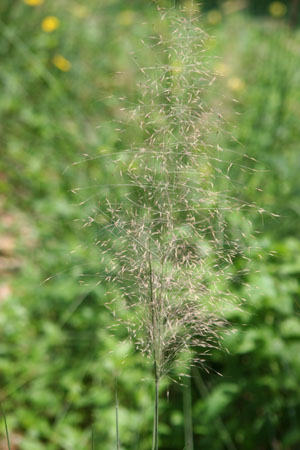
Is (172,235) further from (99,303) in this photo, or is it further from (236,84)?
(236,84)

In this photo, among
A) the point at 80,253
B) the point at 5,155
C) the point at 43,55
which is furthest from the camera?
the point at 43,55

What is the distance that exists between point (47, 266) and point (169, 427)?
0.93 m

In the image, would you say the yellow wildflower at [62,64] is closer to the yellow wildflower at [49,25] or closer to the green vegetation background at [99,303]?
the green vegetation background at [99,303]

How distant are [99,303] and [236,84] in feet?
6.76

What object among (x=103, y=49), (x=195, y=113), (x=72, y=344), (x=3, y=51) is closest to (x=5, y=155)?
(x=3, y=51)

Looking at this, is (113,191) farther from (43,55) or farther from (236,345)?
(43,55)

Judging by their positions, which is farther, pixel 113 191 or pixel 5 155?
→ pixel 5 155

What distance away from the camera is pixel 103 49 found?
4312mm

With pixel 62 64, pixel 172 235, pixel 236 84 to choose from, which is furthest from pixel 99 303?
pixel 62 64

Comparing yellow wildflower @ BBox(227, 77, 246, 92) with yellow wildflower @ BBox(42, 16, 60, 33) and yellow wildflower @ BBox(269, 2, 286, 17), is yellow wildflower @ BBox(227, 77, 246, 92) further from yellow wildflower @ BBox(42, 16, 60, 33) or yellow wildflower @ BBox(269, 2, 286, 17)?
yellow wildflower @ BBox(42, 16, 60, 33)

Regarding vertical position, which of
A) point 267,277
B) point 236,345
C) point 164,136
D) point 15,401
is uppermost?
point 164,136

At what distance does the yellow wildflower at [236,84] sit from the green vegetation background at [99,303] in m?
0.01

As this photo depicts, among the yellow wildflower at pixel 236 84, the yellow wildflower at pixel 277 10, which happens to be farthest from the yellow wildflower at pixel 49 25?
the yellow wildflower at pixel 277 10

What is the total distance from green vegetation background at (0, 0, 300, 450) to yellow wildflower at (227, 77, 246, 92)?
0.01 meters
